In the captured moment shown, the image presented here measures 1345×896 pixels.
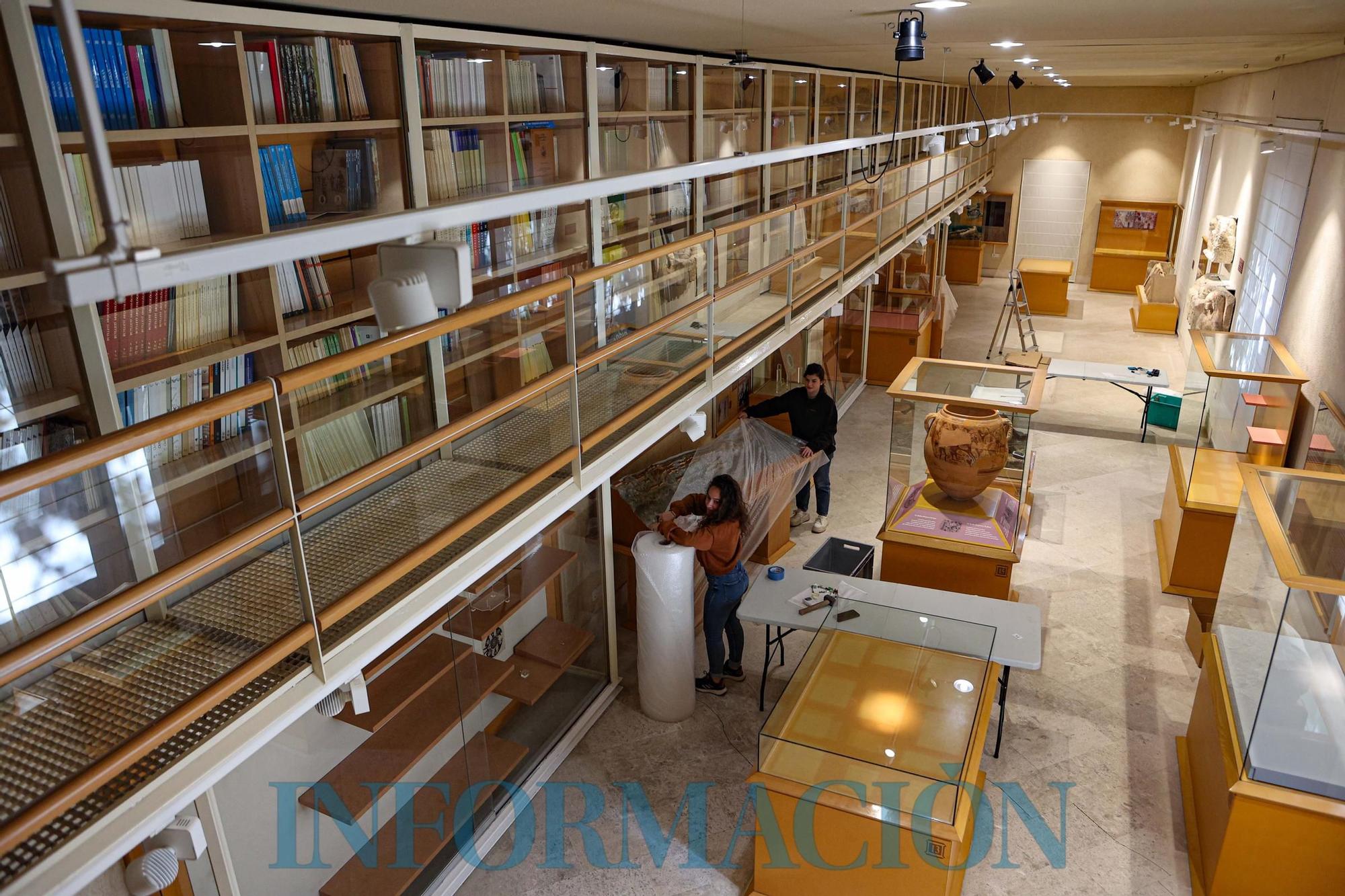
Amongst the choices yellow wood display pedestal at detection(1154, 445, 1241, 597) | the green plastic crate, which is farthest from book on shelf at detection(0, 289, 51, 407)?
the green plastic crate

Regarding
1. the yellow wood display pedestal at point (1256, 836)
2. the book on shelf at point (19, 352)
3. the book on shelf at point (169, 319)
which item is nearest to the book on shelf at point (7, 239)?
the book on shelf at point (19, 352)

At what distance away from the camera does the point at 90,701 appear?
2.27 metres

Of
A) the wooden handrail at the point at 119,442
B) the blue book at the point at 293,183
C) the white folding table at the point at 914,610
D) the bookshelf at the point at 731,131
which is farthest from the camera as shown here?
the bookshelf at the point at 731,131

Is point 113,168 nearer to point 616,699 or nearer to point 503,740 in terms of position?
point 503,740

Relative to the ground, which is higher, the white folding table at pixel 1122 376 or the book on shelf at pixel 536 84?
the book on shelf at pixel 536 84

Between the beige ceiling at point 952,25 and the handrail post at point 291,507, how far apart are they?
157cm

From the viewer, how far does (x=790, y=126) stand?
26.2 feet

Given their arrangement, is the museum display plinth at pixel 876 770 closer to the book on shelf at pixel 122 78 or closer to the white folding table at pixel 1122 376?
the book on shelf at pixel 122 78

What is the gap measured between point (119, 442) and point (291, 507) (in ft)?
1.58

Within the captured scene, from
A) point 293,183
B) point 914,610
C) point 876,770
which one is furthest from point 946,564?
point 293,183

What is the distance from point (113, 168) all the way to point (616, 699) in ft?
12.6

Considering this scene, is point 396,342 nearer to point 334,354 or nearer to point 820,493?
point 334,354

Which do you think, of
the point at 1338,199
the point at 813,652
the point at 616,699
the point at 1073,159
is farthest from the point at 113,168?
the point at 1073,159

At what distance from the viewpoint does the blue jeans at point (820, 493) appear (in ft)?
24.2
